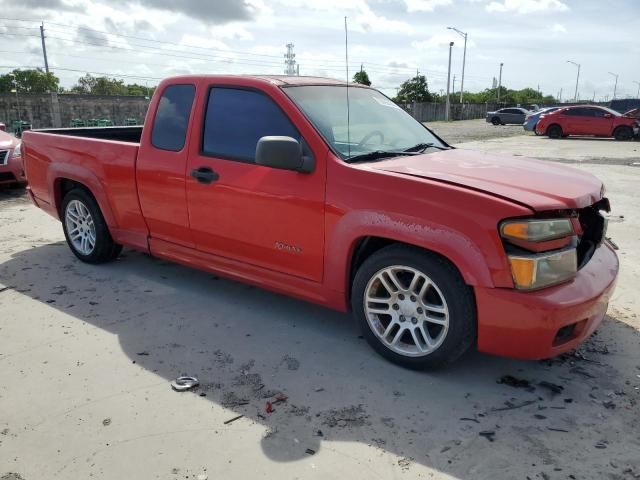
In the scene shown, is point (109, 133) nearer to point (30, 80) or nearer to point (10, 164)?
point (10, 164)

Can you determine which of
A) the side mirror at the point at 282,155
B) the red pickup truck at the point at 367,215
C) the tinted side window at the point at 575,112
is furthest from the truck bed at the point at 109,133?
the tinted side window at the point at 575,112

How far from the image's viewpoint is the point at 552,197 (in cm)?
304

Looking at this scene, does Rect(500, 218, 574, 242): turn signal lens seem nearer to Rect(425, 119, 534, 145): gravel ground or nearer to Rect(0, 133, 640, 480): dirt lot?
Rect(0, 133, 640, 480): dirt lot

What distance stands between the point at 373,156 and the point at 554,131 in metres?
23.6

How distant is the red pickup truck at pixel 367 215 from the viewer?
2912 millimetres

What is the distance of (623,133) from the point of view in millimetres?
23125

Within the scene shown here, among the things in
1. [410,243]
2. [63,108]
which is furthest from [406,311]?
[63,108]

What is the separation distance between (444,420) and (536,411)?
0.53 metres

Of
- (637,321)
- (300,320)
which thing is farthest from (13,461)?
(637,321)

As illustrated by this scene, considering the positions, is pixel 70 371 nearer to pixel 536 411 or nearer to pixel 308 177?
pixel 308 177

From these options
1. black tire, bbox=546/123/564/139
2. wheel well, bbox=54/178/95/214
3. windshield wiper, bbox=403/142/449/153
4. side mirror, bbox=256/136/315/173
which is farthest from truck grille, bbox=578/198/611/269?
black tire, bbox=546/123/564/139

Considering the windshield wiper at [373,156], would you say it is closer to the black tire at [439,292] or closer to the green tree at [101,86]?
the black tire at [439,292]

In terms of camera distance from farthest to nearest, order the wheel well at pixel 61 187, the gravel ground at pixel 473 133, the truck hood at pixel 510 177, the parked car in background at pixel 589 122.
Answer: the gravel ground at pixel 473 133, the parked car in background at pixel 589 122, the wheel well at pixel 61 187, the truck hood at pixel 510 177

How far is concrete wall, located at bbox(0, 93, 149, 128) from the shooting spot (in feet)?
90.2
